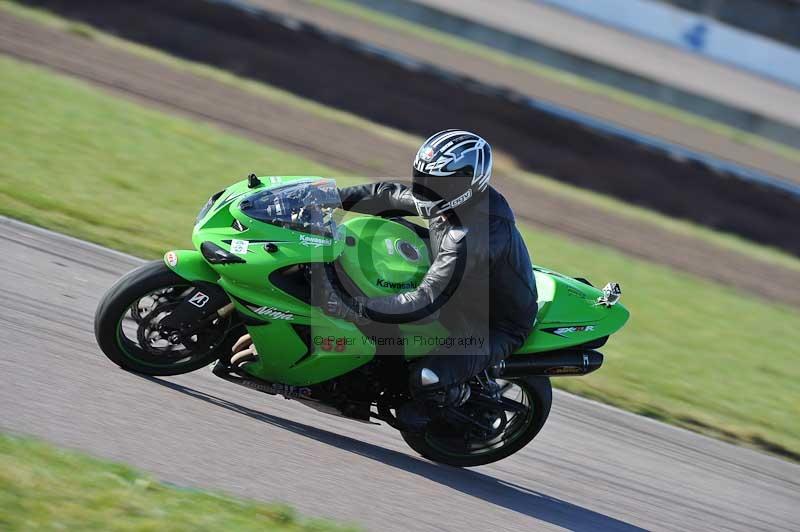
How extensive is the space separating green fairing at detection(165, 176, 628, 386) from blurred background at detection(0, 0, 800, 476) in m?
0.70

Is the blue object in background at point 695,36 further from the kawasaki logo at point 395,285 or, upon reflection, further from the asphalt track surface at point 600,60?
the kawasaki logo at point 395,285

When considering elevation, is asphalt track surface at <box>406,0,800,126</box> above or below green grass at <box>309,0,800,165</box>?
above

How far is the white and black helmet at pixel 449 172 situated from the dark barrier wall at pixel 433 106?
10.7m

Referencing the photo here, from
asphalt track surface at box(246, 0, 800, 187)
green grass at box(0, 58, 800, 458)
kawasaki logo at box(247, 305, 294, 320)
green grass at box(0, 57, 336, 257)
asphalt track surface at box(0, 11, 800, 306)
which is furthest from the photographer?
asphalt track surface at box(246, 0, 800, 187)

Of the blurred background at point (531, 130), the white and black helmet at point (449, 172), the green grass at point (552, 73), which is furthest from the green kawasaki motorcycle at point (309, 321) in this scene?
the green grass at point (552, 73)

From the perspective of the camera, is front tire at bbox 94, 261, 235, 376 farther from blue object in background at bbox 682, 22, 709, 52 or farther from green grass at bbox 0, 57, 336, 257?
blue object in background at bbox 682, 22, 709, 52

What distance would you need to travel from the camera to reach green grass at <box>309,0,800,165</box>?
2392cm

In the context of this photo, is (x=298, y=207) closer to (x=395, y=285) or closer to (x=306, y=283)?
(x=306, y=283)

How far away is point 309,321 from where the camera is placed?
5.39 m

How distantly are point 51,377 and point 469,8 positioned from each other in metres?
22.7

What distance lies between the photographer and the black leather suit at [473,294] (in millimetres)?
5262

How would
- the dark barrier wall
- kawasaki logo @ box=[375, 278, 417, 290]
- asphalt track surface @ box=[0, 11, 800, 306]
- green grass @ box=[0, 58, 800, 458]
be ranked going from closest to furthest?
1. kawasaki logo @ box=[375, 278, 417, 290]
2. green grass @ box=[0, 58, 800, 458]
3. asphalt track surface @ box=[0, 11, 800, 306]
4. the dark barrier wall

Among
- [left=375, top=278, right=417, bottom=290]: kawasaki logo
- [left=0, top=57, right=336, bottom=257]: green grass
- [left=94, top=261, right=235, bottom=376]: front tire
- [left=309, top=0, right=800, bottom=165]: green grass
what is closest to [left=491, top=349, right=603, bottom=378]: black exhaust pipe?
[left=375, top=278, right=417, bottom=290]: kawasaki logo

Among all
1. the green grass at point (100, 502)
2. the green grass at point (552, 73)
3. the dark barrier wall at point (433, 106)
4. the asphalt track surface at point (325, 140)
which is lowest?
the green grass at point (100, 502)
